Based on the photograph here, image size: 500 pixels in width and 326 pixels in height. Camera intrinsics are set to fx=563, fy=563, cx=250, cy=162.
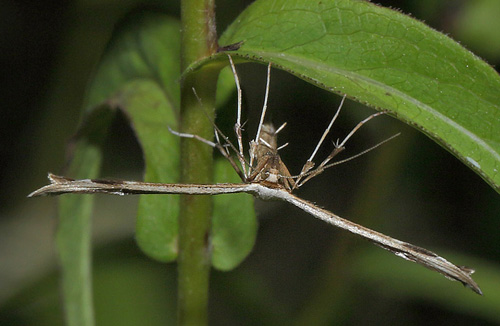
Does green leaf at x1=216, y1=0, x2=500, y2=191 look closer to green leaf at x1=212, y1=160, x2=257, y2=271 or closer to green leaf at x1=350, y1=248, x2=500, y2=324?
green leaf at x1=212, y1=160, x2=257, y2=271

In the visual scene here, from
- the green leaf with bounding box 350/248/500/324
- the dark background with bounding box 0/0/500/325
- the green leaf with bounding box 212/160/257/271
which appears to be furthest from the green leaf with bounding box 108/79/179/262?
the green leaf with bounding box 350/248/500/324

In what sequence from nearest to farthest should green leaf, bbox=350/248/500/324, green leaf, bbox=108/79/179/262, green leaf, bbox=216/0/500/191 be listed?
green leaf, bbox=216/0/500/191 < green leaf, bbox=108/79/179/262 < green leaf, bbox=350/248/500/324

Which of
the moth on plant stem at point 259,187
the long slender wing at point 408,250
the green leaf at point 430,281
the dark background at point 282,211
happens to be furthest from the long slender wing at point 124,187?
the green leaf at point 430,281

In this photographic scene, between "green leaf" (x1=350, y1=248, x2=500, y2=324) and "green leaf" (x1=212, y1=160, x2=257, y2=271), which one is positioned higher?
"green leaf" (x1=212, y1=160, x2=257, y2=271)

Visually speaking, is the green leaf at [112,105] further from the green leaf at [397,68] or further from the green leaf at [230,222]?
the green leaf at [397,68]

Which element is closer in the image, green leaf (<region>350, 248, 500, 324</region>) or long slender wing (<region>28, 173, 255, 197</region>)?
long slender wing (<region>28, 173, 255, 197</region>)

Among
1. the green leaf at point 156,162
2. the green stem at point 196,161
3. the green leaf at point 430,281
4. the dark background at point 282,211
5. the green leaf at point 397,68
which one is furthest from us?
the dark background at point 282,211
